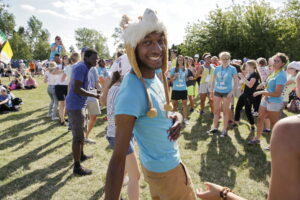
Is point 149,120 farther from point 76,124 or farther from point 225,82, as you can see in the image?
point 225,82

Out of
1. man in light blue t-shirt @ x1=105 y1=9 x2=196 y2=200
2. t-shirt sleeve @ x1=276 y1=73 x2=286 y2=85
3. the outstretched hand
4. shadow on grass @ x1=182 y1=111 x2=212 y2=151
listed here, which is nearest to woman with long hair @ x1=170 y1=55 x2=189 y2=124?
shadow on grass @ x1=182 y1=111 x2=212 y2=151

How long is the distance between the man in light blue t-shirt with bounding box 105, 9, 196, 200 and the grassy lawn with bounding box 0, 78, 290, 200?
Answer: 1985 millimetres

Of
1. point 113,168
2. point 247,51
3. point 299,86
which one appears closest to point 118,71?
point 113,168

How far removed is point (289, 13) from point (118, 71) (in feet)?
95.8

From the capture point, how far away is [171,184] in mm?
1824

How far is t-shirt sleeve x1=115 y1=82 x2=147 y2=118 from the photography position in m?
1.39

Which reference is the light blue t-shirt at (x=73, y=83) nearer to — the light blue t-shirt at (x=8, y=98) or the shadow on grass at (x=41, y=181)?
the shadow on grass at (x=41, y=181)

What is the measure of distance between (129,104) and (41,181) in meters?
3.58

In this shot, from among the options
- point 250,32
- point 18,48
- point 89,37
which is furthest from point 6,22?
point 250,32

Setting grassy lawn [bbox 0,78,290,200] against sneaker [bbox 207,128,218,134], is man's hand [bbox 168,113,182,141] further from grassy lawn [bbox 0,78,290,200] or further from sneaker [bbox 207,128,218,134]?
sneaker [bbox 207,128,218,134]

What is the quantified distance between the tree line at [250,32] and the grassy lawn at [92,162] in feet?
62.4

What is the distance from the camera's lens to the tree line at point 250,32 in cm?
2311

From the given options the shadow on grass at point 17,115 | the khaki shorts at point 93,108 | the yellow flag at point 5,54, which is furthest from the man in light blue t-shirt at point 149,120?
the yellow flag at point 5,54

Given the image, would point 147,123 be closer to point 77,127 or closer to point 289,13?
point 77,127
